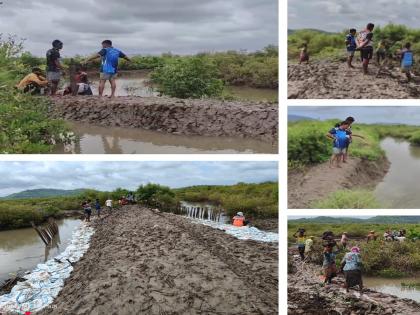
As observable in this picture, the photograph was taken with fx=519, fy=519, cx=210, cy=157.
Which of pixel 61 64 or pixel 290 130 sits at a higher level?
pixel 61 64

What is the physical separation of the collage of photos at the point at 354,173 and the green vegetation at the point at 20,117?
1.88 m

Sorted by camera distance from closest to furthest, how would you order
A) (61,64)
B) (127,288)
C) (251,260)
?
1. (127,288)
2. (251,260)
3. (61,64)

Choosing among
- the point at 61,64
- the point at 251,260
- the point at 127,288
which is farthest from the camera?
the point at 61,64

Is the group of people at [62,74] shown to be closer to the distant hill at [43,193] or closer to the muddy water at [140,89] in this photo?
the muddy water at [140,89]

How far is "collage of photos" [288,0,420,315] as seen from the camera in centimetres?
378

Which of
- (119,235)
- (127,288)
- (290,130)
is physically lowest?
(127,288)

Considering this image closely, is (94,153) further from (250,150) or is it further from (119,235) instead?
(250,150)

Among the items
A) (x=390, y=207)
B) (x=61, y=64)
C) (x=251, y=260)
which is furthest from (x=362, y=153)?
(x=61, y=64)

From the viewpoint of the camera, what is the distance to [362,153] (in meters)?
3.89

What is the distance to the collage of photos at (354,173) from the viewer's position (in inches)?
149

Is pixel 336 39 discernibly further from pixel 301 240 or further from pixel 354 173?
pixel 301 240

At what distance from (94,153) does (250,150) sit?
121 cm

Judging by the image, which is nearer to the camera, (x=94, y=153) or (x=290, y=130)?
(x=290, y=130)

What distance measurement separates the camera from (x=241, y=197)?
13.2ft
